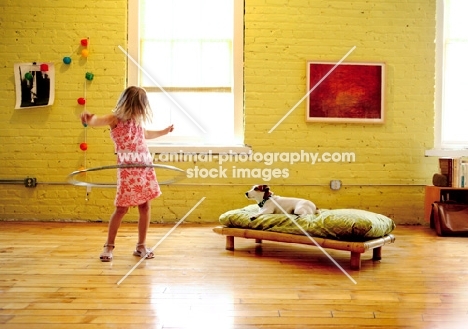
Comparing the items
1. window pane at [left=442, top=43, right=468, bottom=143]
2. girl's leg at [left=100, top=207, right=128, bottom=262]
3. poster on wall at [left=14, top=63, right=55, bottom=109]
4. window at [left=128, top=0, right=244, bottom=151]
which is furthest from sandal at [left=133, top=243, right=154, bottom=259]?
window pane at [left=442, top=43, right=468, bottom=143]

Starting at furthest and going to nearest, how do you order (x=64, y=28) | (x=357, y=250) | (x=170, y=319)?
(x=64, y=28), (x=357, y=250), (x=170, y=319)

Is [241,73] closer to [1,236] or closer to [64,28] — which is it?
[64,28]

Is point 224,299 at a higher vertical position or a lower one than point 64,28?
lower

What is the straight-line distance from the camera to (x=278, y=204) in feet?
12.3

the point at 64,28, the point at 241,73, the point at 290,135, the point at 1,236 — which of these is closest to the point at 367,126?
the point at 290,135

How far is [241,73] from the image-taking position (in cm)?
506

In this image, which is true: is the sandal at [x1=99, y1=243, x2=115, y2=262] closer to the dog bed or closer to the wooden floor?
the wooden floor

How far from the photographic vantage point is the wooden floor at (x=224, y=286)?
7.20ft

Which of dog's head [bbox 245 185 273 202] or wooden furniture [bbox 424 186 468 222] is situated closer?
dog's head [bbox 245 185 273 202]

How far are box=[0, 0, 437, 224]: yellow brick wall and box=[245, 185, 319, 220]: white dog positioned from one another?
130 centimetres

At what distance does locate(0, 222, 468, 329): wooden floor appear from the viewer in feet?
7.20

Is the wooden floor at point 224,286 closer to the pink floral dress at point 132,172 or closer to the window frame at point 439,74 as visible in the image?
the pink floral dress at point 132,172

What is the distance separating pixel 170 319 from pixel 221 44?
3.45 meters

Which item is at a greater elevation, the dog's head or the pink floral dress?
the pink floral dress
